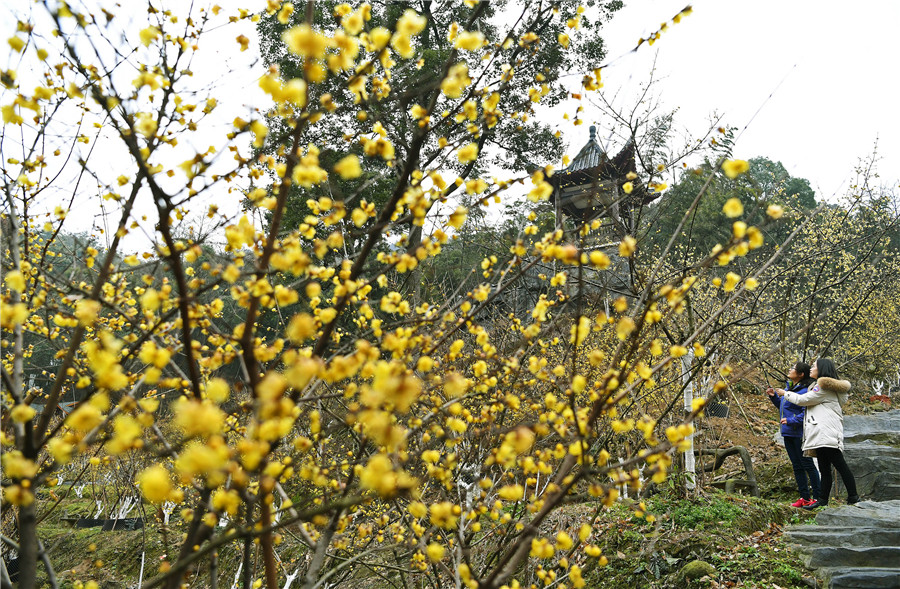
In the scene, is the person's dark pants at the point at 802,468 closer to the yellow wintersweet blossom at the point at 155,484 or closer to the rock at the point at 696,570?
the rock at the point at 696,570

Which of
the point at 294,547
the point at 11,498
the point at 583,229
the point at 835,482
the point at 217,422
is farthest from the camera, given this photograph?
the point at 294,547

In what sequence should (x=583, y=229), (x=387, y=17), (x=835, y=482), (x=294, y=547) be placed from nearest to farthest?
1. (x=583, y=229)
2. (x=835, y=482)
3. (x=294, y=547)
4. (x=387, y=17)

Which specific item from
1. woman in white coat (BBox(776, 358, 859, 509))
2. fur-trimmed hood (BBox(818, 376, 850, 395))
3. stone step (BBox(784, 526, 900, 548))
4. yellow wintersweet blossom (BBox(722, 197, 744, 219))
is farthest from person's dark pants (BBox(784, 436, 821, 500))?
yellow wintersweet blossom (BBox(722, 197, 744, 219))

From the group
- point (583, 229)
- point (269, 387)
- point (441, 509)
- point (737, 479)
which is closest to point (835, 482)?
point (737, 479)

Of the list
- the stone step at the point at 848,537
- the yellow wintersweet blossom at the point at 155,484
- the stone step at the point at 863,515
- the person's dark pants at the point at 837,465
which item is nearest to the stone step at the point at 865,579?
the stone step at the point at 848,537

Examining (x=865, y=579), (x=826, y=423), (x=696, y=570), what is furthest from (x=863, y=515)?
(x=696, y=570)

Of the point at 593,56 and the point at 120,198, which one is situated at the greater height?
the point at 593,56

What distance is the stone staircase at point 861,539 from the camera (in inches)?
139

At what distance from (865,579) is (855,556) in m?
0.36

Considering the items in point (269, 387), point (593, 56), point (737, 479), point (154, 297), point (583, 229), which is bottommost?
point (737, 479)

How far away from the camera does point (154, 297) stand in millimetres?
1299

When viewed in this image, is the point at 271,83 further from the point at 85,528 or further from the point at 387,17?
the point at 85,528

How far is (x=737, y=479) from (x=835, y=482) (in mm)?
1049

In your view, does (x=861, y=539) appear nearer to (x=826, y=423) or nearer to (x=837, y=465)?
(x=837, y=465)
